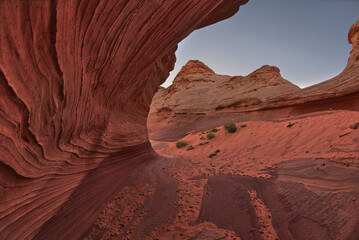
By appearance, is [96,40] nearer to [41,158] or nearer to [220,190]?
[41,158]

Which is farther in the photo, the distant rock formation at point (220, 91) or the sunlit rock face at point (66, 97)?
the distant rock formation at point (220, 91)

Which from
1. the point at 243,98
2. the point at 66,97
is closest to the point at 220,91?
the point at 243,98

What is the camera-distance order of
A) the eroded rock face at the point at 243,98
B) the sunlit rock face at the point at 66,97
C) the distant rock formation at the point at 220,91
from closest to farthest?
the sunlit rock face at the point at 66,97, the eroded rock face at the point at 243,98, the distant rock formation at the point at 220,91

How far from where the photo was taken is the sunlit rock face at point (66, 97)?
1.35 metres

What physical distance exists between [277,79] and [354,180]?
18.9 metres

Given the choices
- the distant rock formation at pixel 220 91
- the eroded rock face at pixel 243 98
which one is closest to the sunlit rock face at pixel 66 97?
the eroded rock face at pixel 243 98

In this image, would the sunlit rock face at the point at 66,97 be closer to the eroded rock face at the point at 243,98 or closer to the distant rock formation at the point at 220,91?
the eroded rock face at the point at 243,98

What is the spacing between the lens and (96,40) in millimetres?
2094

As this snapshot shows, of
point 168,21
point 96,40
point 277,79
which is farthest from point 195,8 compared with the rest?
point 277,79

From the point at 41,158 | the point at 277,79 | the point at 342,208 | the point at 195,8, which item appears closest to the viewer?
the point at 41,158

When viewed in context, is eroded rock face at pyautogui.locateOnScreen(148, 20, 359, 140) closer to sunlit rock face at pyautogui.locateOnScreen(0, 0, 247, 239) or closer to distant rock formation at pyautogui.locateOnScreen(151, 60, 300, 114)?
distant rock formation at pyautogui.locateOnScreen(151, 60, 300, 114)

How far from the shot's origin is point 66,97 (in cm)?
189

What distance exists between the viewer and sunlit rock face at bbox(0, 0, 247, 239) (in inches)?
53.2

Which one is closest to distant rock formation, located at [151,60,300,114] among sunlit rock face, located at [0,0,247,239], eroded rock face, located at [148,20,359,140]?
eroded rock face, located at [148,20,359,140]
